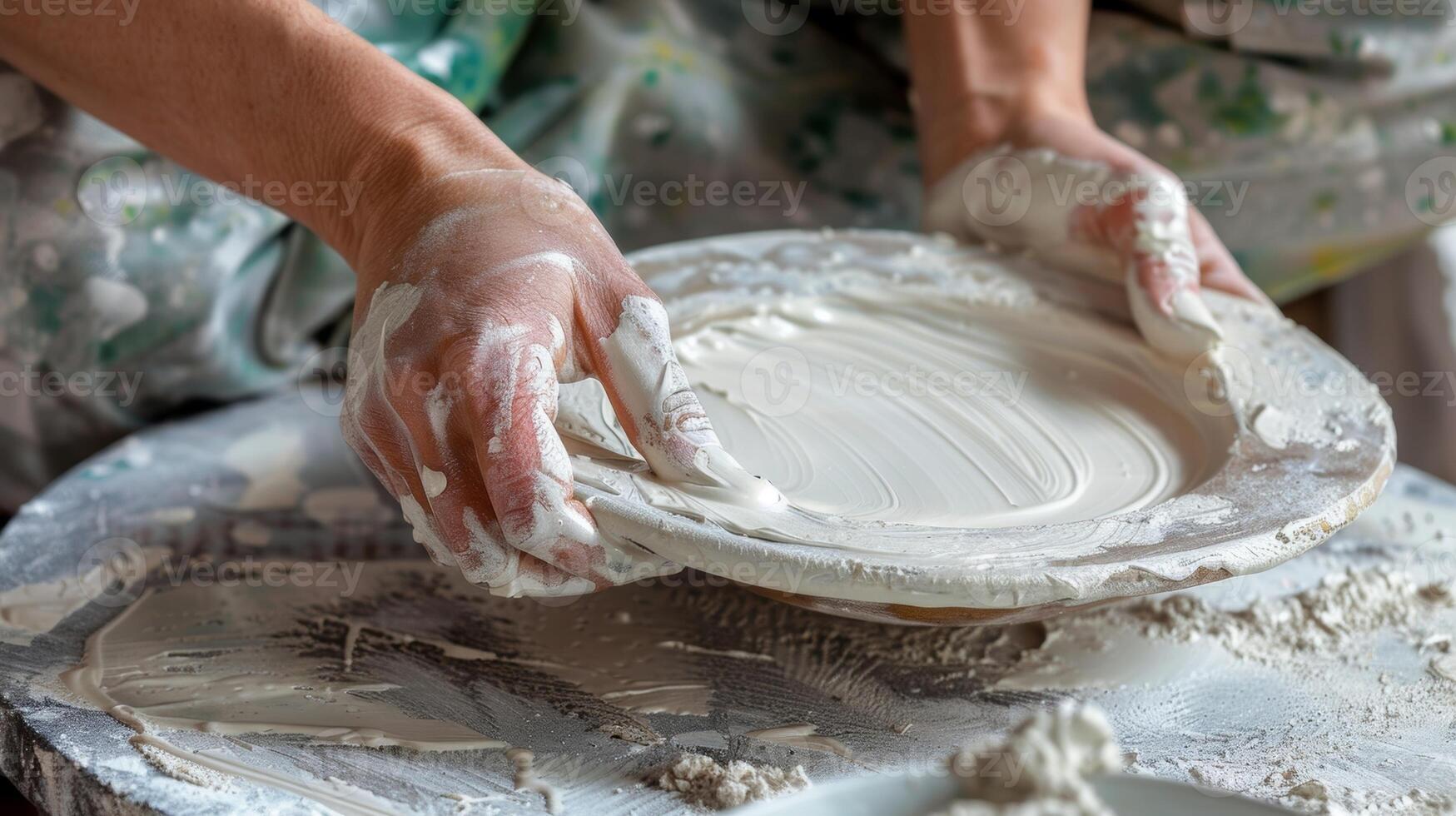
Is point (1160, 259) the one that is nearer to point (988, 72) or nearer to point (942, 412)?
point (942, 412)

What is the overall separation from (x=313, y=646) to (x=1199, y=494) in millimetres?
804

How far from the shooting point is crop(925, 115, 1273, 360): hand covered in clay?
1.26 meters

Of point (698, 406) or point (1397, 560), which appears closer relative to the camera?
point (698, 406)

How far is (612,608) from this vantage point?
1.22m

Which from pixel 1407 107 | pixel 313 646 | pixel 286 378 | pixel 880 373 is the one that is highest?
pixel 1407 107

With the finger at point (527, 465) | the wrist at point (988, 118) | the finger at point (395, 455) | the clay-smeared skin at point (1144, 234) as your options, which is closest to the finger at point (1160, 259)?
the clay-smeared skin at point (1144, 234)

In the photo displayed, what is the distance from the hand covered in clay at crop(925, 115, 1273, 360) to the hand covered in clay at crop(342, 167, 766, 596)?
22.1 inches

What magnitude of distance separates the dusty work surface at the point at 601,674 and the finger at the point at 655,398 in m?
0.23

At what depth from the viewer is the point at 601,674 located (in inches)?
43.2

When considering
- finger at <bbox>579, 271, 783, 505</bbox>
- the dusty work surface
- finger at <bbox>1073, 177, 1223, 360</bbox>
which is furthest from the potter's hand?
finger at <bbox>579, 271, 783, 505</bbox>

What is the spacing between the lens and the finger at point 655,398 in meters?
0.95

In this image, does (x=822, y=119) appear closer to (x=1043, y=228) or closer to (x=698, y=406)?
(x=1043, y=228)

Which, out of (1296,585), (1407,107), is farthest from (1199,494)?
(1407,107)

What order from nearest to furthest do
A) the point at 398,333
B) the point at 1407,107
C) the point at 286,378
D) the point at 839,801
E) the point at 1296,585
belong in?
1. the point at 839,801
2. the point at 398,333
3. the point at 1296,585
4. the point at 286,378
5. the point at 1407,107
